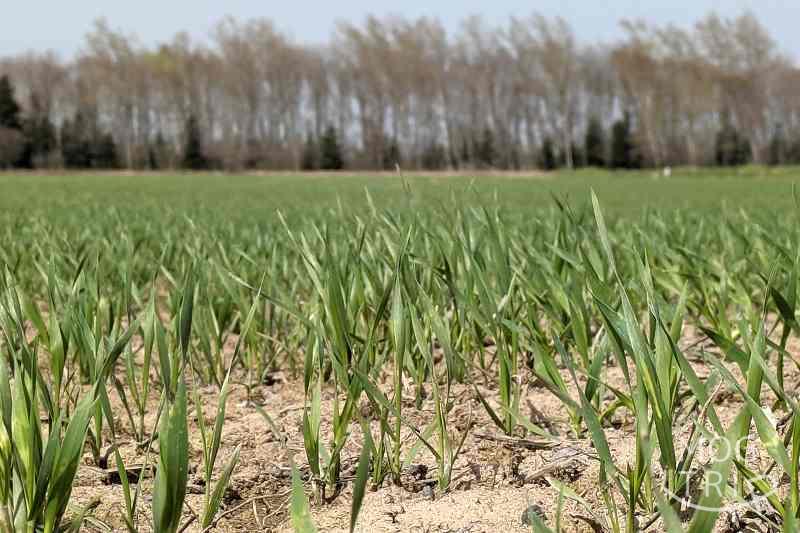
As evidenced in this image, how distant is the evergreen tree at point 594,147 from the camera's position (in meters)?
47.4

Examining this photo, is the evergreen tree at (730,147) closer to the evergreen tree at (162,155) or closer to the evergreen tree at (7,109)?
the evergreen tree at (162,155)

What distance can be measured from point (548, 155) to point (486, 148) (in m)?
4.11

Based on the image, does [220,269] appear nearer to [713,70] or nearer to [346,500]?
[346,500]

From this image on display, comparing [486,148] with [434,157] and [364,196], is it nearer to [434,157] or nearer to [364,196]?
[434,157]

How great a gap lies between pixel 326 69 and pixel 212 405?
2109 inches

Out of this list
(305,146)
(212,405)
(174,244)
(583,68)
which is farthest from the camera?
(583,68)

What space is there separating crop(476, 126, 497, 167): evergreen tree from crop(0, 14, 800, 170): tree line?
15 centimetres

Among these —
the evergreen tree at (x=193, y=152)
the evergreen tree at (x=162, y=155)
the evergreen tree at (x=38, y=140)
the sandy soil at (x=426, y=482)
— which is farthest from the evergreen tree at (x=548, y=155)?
the sandy soil at (x=426, y=482)

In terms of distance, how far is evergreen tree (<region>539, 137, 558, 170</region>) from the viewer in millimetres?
48094

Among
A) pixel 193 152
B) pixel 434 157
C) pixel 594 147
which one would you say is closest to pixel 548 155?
pixel 594 147

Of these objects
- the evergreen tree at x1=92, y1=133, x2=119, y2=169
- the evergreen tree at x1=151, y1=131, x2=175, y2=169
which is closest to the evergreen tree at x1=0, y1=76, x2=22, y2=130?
the evergreen tree at x1=92, y1=133, x2=119, y2=169

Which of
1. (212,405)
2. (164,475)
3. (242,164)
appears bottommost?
(212,405)

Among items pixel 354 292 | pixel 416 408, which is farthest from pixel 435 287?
pixel 416 408

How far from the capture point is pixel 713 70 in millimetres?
47375
